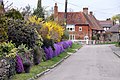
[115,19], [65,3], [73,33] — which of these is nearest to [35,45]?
[65,3]

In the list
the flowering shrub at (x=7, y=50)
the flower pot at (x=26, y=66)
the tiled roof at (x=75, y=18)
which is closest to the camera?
the flowering shrub at (x=7, y=50)

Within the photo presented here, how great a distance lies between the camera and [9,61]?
617 inches

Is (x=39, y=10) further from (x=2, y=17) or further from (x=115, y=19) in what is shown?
(x=115, y=19)

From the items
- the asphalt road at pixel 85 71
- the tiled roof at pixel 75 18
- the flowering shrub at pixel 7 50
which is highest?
the tiled roof at pixel 75 18

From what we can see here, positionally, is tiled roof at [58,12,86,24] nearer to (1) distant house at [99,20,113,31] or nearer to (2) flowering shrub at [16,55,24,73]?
(1) distant house at [99,20,113,31]

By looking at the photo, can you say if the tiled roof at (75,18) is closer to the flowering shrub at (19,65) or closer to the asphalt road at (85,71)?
the asphalt road at (85,71)

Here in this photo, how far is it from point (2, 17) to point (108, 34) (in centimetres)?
9750

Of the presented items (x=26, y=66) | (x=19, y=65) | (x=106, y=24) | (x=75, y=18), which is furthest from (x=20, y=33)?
(x=106, y=24)

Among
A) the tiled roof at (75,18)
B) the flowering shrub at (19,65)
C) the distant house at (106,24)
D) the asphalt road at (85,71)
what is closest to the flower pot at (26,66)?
the flowering shrub at (19,65)

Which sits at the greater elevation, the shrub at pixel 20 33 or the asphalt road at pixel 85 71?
the shrub at pixel 20 33

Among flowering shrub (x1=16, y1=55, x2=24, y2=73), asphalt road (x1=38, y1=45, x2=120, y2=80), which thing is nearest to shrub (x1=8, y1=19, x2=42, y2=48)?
asphalt road (x1=38, y1=45, x2=120, y2=80)

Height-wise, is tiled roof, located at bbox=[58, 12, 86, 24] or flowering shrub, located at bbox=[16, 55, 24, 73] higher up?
tiled roof, located at bbox=[58, 12, 86, 24]

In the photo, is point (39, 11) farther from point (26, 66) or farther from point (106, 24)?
point (106, 24)

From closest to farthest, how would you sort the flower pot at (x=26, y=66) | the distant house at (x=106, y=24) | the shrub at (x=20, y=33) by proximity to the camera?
the flower pot at (x=26, y=66) < the shrub at (x=20, y=33) < the distant house at (x=106, y=24)
